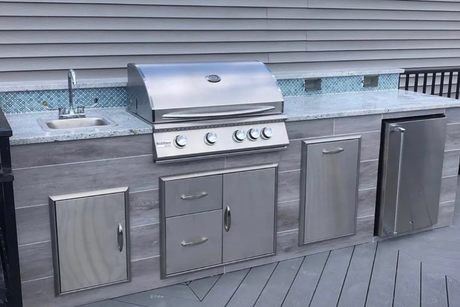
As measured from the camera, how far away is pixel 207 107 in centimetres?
277

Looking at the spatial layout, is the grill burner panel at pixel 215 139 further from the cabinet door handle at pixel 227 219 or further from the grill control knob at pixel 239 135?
the cabinet door handle at pixel 227 219

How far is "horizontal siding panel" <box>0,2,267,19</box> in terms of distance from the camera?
3.58 metres

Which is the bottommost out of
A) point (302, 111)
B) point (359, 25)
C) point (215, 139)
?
point (215, 139)

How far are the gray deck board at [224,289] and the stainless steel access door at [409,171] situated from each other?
1037mm

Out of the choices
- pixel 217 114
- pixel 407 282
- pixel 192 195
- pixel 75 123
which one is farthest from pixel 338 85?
pixel 75 123

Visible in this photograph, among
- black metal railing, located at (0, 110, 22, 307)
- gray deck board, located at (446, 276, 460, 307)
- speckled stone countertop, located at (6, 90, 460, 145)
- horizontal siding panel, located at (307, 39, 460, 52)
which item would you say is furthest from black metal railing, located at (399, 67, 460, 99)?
black metal railing, located at (0, 110, 22, 307)

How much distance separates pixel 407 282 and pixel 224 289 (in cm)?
101

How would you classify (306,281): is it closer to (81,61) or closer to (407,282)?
(407,282)

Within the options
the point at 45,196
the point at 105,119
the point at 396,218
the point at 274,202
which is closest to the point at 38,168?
the point at 45,196

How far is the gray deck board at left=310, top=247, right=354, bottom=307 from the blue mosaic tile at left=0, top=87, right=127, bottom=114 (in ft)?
5.09

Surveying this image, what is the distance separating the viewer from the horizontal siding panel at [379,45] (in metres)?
4.83

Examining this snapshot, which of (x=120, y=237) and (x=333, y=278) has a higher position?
(x=120, y=237)

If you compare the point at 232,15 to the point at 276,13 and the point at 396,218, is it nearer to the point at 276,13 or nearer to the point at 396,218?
the point at 276,13

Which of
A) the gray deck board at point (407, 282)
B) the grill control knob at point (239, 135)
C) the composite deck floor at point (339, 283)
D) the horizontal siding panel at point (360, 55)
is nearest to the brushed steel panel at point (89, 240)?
the composite deck floor at point (339, 283)
